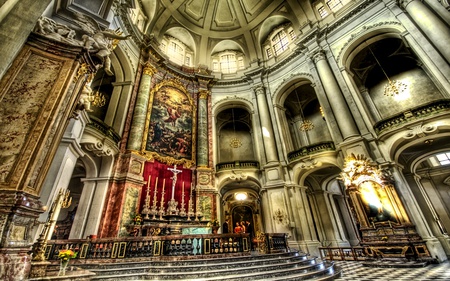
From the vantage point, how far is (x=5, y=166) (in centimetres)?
310

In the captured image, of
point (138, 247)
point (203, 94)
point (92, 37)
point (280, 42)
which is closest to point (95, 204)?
point (138, 247)

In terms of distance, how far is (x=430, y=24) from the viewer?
869 centimetres

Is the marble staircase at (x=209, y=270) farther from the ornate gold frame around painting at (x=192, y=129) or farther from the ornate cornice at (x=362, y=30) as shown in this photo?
the ornate cornice at (x=362, y=30)

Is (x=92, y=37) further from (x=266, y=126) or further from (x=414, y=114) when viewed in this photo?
(x=414, y=114)

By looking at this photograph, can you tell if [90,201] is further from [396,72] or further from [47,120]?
[396,72]

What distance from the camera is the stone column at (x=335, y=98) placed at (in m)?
10.0

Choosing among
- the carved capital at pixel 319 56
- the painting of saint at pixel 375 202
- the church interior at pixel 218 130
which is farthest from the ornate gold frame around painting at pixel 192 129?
the painting of saint at pixel 375 202

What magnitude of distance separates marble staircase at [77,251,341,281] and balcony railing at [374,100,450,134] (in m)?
7.02

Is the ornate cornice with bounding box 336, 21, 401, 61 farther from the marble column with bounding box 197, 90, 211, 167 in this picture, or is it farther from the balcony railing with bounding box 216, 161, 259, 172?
the marble column with bounding box 197, 90, 211, 167

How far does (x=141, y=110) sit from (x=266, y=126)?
7.97 meters

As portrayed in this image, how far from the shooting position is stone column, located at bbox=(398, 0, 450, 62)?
8086 millimetres

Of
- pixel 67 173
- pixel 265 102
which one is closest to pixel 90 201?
pixel 67 173

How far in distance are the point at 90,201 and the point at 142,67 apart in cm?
867

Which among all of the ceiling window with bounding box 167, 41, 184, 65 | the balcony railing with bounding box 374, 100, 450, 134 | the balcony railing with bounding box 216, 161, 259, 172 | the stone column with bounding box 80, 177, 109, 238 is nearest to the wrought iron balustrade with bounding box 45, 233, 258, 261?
the stone column with bounding box 80, 177, 109, 238
